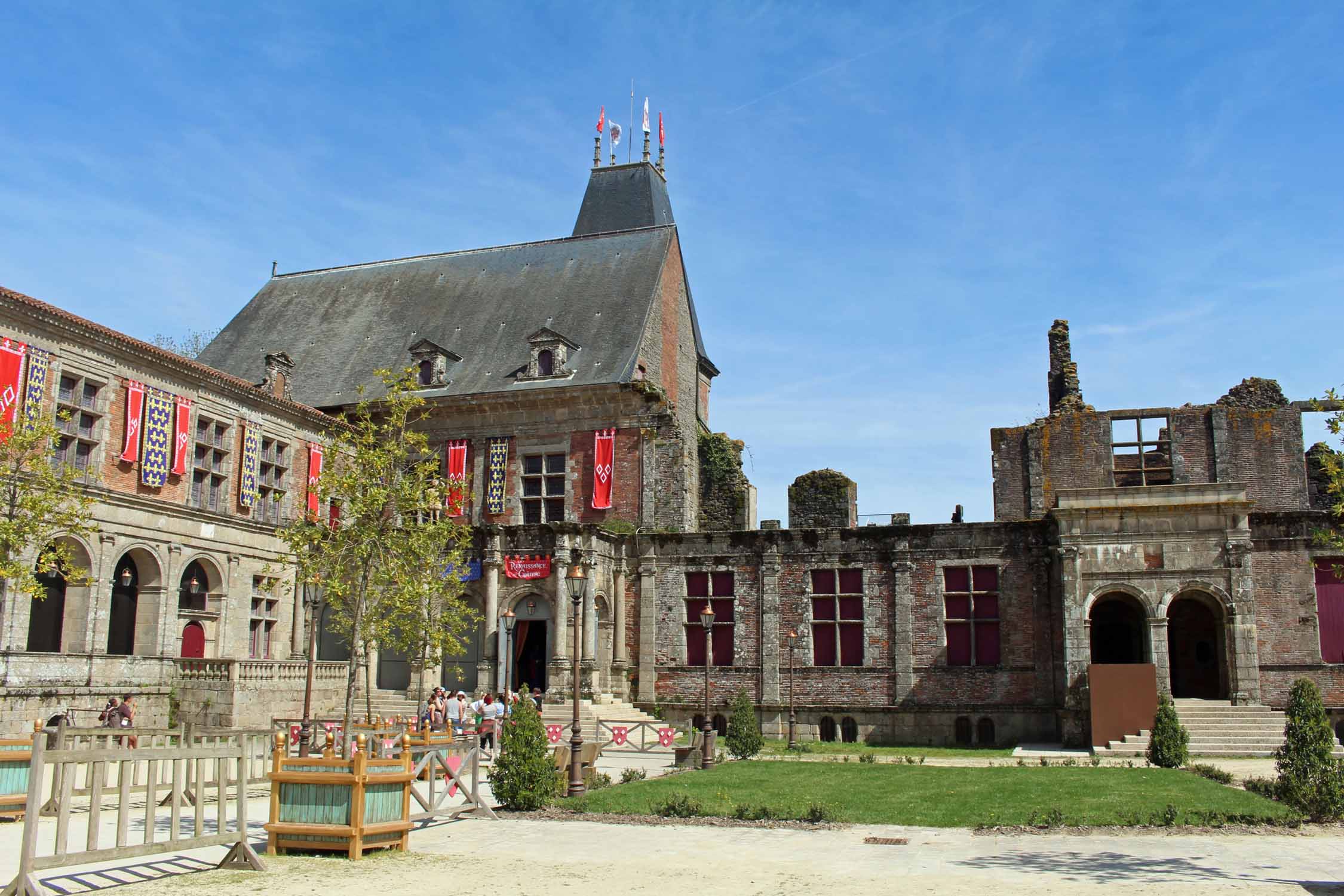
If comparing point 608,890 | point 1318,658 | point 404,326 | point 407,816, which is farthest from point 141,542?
point 1318,658

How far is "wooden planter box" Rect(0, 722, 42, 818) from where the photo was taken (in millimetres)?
13961

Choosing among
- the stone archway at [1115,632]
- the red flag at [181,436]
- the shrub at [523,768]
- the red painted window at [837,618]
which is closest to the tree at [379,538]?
the shrub at [523,768]

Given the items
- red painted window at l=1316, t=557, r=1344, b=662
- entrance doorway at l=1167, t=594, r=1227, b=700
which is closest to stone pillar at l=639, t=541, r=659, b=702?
entrance doorway at l=1167, t=594, r=1227, b=700

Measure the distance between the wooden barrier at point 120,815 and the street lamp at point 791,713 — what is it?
17.6m

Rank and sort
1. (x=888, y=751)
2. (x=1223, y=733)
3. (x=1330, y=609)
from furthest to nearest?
(x=1330, y=609) < (x=888, y=751) < (x=1223, y=733)

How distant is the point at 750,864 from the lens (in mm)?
11570

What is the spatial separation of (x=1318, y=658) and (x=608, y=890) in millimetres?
24371

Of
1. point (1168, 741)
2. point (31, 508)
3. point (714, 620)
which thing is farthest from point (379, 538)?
point (714, 620)

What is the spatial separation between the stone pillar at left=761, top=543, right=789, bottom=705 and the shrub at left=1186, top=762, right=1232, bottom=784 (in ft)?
39.7

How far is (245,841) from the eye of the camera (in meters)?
11.0

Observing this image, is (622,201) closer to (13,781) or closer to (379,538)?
(379,538)

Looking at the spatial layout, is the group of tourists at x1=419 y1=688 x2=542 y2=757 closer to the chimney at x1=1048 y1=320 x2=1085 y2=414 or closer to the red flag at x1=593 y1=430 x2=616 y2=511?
the red flag at x1=593 y1=430 x2=616 y2=511

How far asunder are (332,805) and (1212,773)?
1516 centimetres

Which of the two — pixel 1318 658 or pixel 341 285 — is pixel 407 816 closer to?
pixel 1318 658
